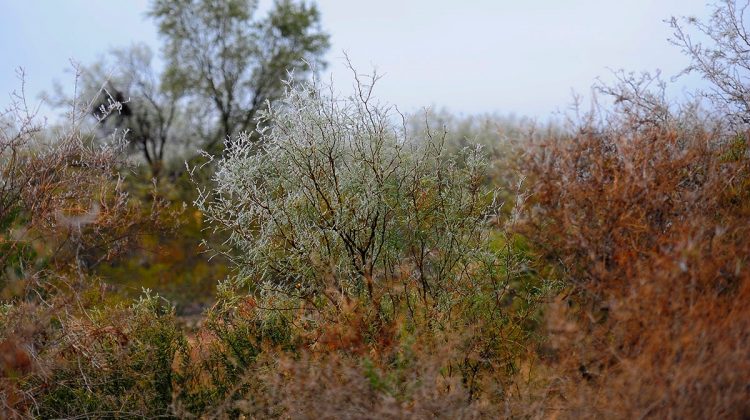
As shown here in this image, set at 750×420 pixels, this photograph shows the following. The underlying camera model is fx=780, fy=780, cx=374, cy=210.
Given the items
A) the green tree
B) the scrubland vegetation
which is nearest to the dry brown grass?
the scrubland vegetation

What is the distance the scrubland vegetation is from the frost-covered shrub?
20mm

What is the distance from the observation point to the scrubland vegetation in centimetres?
407

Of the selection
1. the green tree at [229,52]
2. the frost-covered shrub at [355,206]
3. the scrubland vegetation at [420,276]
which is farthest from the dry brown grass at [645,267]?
the green tree at [229,52]

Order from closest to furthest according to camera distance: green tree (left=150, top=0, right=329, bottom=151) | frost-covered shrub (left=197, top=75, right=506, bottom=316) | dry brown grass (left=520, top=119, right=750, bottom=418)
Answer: dry brown grass (left=520, top=119, right=750, bottom=418) < frost-covered shrub (left=197, top=75, right=506, bottom=316) < green tree (left=150, top=0, right=329, bottom=151)

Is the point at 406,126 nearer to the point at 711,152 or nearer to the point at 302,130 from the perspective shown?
the point at 302,130

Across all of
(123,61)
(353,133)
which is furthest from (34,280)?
(123,61)

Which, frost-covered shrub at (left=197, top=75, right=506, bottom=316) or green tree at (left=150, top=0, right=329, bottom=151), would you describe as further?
green tree at (left=150, top=0, right=329, bottom=151)

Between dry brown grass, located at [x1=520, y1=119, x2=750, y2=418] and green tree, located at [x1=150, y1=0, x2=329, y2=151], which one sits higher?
green tree, located at [x1=150, y1=0, x2=329, y2=151]

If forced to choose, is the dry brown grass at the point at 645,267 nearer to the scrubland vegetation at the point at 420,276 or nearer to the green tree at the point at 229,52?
the scrubland vegetation at the point at 420,276

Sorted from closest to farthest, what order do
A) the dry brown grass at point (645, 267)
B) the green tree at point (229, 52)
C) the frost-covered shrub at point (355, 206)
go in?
1. the dry brown grass at point (645, 267)
2. the frost-covered shrub at point (355, 206)
3. the green tree at point (229, 52)

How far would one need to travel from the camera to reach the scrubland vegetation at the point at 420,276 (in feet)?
13.4

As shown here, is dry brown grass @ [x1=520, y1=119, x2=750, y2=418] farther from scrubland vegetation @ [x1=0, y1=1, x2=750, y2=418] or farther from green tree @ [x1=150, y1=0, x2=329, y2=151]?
green tree @ [x1=150, y1=0, x2=329, y2=151]

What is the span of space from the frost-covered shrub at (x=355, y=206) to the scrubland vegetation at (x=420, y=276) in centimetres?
2

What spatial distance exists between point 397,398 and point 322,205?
1987 millimetres
